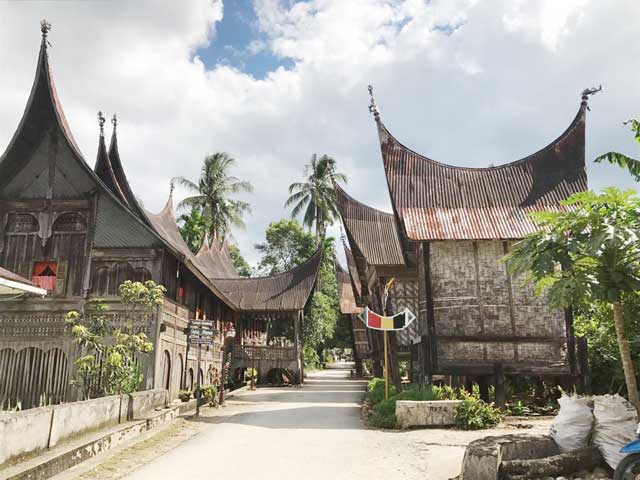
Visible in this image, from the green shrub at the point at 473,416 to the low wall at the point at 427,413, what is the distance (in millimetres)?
110

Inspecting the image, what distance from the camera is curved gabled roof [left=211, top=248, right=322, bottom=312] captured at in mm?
24078

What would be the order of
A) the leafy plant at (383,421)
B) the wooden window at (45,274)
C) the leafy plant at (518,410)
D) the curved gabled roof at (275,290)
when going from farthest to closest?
the curved gabled roof at (275,290), the wooden window at (45,274), the leafy plant at (518,410), the leafy plant at (383,421)

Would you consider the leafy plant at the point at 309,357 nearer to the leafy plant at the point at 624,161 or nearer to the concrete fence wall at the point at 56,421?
the concrete fence wall at the point at 56,421

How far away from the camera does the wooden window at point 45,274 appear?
13.3m

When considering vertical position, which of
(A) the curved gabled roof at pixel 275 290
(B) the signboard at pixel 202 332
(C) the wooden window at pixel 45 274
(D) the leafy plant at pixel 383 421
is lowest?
(D) the leafy plant at pixel 383 421

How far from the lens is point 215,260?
2916cm

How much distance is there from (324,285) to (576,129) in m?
29.9

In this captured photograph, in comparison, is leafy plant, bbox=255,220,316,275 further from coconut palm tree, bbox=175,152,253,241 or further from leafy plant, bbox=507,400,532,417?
leafy plant, bbox=507,400,532,417

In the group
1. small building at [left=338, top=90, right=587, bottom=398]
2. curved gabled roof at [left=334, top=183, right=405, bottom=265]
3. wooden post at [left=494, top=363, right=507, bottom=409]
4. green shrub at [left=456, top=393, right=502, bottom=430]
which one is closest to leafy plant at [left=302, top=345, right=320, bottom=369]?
curved gabled roof at [left=334, top=183, right=405, bottom=265]

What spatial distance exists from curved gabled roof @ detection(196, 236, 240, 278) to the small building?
14144mm

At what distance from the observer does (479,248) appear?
12695 mm

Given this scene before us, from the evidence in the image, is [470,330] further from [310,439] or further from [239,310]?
[239,310]

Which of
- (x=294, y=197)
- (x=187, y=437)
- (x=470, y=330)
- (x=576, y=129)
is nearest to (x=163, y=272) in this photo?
(x=187, y=437)

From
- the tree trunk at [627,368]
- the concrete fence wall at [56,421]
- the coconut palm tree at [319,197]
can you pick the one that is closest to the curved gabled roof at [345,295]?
the coconut palm tree at [319,197]
